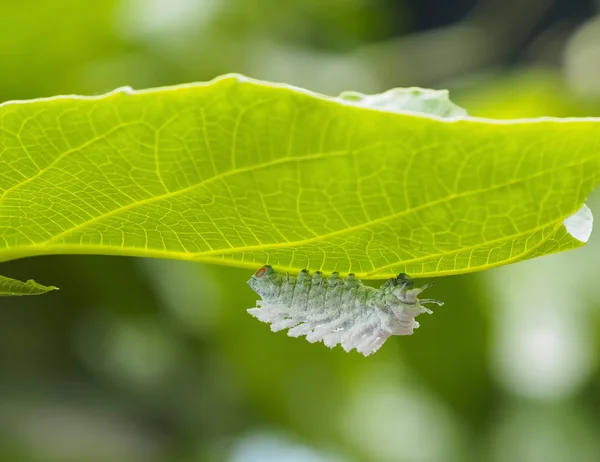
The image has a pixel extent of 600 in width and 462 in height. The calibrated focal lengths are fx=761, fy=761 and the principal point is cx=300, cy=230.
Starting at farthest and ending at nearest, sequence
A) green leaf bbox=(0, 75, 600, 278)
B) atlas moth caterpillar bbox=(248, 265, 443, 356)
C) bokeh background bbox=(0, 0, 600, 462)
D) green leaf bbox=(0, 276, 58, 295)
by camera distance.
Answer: bokeh background bbox=(0, 0, 600, 462) < atlas moth caterpillar bbox=(248, 265, 443, 356) < green leaf bbox=(0, 276, 58, 295) < green leaf bbox=(0, 75, 600, 278)

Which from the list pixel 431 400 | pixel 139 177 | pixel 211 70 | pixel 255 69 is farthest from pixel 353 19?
pixel 139 177

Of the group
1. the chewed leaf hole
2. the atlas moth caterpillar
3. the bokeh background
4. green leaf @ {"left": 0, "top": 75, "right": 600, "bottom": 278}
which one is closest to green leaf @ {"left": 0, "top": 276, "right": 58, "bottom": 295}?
green leaf @ {"left": 0, "top": 75, "right": 600, "bottom": 278}

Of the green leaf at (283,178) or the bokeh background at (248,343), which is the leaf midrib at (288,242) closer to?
the green leaf at (283,178)

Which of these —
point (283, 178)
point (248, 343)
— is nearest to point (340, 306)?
point (283, 178)

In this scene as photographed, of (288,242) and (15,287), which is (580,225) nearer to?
(288,242)

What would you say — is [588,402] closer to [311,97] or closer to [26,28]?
[26,28]

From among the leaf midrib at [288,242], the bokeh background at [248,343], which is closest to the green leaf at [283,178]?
the leaf midrib at [288,242]

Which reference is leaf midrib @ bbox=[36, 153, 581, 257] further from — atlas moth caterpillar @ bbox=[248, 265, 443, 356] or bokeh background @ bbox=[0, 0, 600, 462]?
bokeh background @ bbox=[0, 0, 600, 462]
